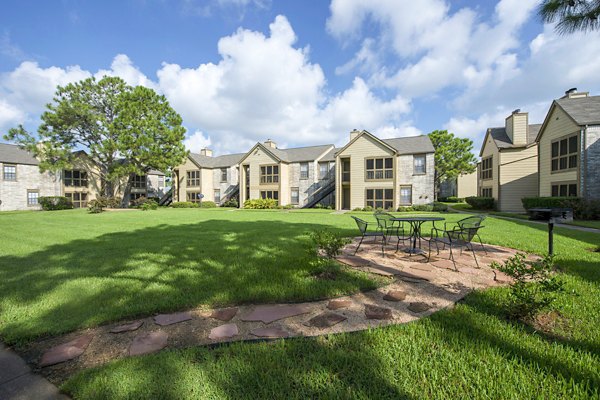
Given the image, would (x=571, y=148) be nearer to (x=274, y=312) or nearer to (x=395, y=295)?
(x=395, y=295)

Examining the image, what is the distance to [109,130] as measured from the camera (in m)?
29.7

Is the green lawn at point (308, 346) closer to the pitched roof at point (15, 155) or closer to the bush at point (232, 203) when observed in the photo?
the bush at point (232, 203)

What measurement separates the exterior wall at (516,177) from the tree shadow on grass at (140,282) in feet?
76.4

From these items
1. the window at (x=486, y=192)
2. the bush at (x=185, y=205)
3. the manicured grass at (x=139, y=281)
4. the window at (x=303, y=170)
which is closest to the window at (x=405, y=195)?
the window at (x=486, y=192)

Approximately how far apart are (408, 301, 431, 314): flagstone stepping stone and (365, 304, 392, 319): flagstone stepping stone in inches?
14.0

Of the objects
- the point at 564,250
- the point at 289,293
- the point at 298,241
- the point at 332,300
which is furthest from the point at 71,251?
the point at 564,250

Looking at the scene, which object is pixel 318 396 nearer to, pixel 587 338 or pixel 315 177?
pixel 587 338

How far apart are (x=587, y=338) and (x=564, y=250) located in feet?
18.9

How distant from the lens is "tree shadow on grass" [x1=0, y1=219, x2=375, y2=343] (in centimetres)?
383

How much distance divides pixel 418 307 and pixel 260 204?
89.0 ft

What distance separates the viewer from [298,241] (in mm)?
8789

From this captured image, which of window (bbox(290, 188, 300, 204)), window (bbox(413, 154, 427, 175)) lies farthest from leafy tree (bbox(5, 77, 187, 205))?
window (bbox(413, 154, 427, 175))

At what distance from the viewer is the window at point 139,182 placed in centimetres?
3997

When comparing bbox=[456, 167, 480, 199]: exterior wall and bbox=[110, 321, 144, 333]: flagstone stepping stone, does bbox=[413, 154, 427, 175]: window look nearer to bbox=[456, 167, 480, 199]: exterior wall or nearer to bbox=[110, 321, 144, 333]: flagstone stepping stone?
bbox=[456, 167, 480, 199]: exterior wall
